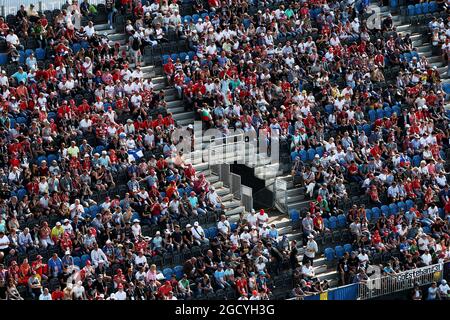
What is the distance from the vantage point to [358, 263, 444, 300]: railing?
4556 cm

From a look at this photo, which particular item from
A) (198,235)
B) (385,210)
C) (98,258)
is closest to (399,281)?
(385,210)

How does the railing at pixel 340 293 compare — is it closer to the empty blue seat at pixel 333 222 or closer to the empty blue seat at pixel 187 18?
the empty blue seat at pixel 333 222

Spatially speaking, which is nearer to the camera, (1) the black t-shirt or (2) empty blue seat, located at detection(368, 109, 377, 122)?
(1) the black t-shirt

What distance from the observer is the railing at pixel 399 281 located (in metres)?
45.6

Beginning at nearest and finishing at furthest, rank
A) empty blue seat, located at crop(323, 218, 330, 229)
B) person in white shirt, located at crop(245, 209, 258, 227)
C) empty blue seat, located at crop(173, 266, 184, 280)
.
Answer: empty blue seat, located at crop(173, 266, 184, 280)
person in white shirt, located at crop(245, 209, 258, 227)
empty blue seat, located at crop(323, 218, 330, 229)

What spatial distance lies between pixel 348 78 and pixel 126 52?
7.81 metres

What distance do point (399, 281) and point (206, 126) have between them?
339 inches

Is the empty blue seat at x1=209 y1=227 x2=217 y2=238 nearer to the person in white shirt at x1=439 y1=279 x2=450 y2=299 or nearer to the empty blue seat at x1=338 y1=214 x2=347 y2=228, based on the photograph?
the empty blue seat at x1=338 y1=214 x2=347 y2=228

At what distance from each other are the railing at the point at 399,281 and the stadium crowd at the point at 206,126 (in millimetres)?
387

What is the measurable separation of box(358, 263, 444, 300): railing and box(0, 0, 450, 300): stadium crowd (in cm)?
39

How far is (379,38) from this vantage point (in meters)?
56.1

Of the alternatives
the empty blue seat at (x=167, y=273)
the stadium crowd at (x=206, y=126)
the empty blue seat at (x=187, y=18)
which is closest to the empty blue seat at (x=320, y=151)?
the stadium crowd at (x=206, y=126)

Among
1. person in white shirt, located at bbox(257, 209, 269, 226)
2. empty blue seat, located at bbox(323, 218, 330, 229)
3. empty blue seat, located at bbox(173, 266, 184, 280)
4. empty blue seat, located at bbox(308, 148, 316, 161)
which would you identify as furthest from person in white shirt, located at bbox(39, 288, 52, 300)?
empty blue seat, located at bbox(308, 148, 316, 161)
